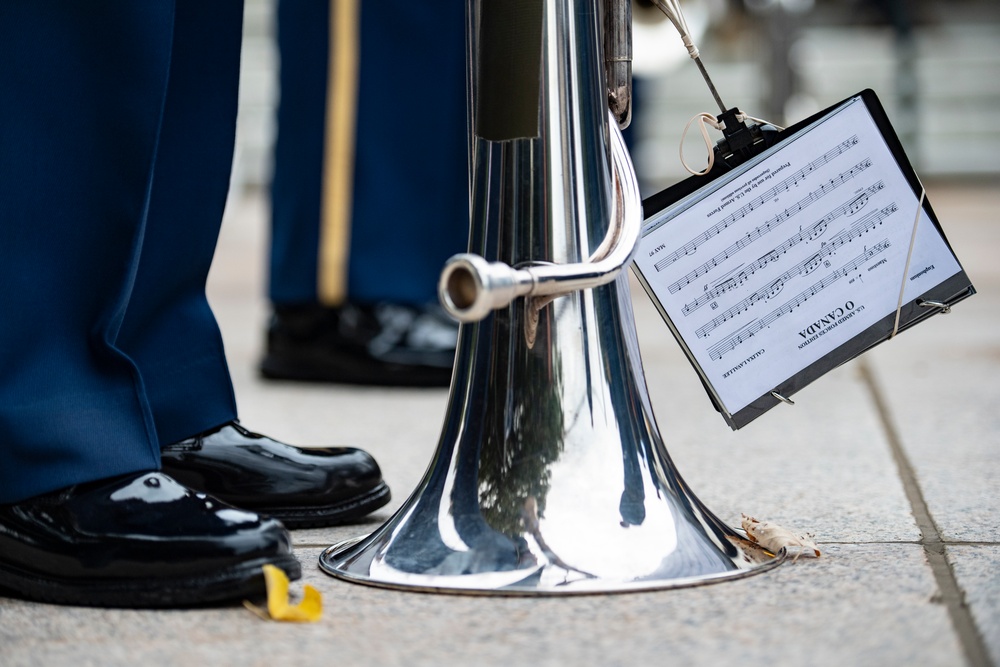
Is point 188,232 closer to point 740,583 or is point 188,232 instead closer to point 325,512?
point 325,512

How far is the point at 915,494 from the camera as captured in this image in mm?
1151

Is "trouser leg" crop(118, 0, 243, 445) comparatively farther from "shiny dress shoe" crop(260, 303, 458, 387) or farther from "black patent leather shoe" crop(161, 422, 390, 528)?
"shiny dress shoe" crop(260, 303, 458, 387)

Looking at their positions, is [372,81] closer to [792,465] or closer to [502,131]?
[792,465]

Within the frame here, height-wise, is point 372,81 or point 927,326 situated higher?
point 372,81

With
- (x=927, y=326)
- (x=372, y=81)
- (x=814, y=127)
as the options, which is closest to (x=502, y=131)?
(x=814, y=127)

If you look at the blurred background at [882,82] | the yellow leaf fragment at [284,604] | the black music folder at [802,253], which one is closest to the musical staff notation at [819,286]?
the black music folder at [802,253]

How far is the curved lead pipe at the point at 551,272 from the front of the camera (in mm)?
720

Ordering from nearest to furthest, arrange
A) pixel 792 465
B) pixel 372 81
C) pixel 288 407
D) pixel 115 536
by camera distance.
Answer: pixel 115 536 < pixel 792 465 < pixel 288 407 < pixel 372 81

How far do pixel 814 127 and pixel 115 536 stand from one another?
1.84ft

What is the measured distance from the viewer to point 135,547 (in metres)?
0.83

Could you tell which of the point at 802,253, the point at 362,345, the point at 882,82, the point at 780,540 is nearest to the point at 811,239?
the point at 802,253

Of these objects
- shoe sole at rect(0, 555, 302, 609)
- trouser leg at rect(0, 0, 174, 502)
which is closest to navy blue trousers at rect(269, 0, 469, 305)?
trouser leg at rect(0, 0, 174, 502)

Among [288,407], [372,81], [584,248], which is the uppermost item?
[372,81]

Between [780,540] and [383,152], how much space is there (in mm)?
1156
